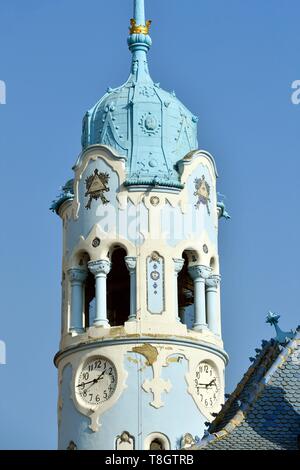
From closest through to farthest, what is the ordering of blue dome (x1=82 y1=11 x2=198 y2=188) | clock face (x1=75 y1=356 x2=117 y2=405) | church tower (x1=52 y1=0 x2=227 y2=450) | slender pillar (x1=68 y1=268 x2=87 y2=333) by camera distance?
church tower (x1=52 y1=0 x2=227 y2=450)
clock face (x1=75 y1=356 x2=117 y2=405)
slender pillar (x1=68 y1=268 x2=87 y2=333)
blue dome (x1=82 y1=11 x2=198 y2=188)

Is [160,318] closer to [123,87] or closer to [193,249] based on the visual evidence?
[193,249]

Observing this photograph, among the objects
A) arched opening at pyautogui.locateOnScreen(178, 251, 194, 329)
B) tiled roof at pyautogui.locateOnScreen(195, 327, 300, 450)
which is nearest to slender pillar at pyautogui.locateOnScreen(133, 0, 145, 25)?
arched opening at pyautogui.locateOnScreen(178, 251, 194, 329)

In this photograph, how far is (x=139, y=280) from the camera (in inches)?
2392

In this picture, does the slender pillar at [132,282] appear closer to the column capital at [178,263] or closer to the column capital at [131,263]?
the column capital at [131,263]

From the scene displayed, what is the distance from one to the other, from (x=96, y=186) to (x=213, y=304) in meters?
4.74

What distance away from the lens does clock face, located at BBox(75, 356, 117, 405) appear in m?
59.9

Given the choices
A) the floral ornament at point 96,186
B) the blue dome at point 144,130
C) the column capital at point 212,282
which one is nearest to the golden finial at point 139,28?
the blue dome at point 144,130

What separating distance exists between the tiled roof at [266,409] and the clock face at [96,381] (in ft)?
39.9

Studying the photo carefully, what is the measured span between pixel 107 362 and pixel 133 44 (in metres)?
10.7

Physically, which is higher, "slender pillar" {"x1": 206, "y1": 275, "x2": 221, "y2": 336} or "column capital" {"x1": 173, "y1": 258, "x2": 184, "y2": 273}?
"column capital" {"x1": 173, "y1": 258, "x2": 184, "y2": 273}

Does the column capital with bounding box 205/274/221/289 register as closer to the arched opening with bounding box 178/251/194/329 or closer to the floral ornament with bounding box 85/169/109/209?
the arched opening with bounding box 178/251/194/329

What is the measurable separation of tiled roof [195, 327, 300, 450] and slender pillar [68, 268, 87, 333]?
14.0 metres

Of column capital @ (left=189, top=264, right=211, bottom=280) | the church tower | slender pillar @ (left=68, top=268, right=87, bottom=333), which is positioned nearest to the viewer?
A: the church tower

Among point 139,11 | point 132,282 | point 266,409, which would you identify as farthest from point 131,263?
point 266,409
